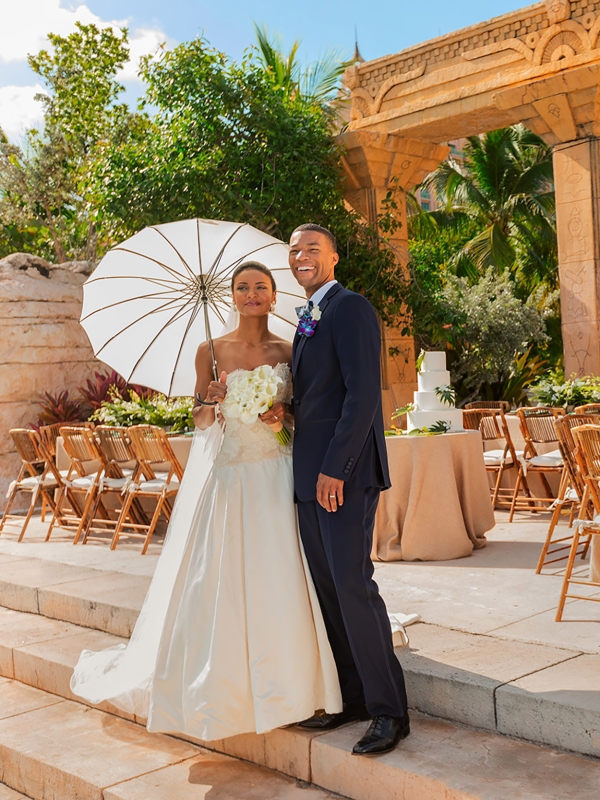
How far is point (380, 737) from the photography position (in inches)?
128

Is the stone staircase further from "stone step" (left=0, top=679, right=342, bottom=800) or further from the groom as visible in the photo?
the groom

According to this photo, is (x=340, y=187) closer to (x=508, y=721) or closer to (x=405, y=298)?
(x=405, y=298)

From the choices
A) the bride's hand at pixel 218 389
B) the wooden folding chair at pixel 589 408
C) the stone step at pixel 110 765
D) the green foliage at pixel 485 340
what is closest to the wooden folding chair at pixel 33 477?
the stone step at pixel 110 765

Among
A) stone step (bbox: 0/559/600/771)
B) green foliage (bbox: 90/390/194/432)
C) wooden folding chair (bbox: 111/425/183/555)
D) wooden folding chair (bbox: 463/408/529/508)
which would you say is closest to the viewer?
stone step (bbox: 0/559/600/771)

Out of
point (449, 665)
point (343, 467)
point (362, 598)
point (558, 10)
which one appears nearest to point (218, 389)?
point (343, 467)

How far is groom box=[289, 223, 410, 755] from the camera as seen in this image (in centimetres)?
314

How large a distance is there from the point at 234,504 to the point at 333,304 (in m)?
0.89

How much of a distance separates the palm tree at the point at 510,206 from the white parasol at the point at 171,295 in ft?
62.1

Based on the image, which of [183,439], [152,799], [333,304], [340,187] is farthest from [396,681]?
[340,187]

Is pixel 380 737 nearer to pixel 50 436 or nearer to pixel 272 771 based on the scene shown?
pixel 272 771

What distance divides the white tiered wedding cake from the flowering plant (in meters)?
3.52

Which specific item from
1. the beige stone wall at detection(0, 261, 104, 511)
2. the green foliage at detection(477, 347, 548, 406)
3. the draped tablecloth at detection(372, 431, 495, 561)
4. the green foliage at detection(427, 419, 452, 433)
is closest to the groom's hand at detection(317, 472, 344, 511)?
the draped tablecloth at detection(372, 431, 495, 561)

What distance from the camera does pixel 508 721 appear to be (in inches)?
132

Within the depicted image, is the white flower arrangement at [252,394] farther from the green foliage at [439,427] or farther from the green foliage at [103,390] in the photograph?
the green foliage at [103,390]
